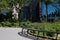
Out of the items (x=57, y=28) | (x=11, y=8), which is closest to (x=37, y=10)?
(x=11, y=8)

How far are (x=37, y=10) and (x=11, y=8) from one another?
7525 millimetres

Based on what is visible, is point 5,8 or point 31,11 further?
point 31,11

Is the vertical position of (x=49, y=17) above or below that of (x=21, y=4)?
below

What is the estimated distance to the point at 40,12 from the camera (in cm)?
4562

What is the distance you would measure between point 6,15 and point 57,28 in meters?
20.3

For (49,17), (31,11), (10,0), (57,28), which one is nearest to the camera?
(57,28)

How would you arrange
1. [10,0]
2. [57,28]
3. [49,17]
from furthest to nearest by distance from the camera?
[49,17], [10,0], [57,28]

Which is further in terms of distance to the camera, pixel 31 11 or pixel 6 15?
pixel 31 11

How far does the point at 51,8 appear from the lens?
4400 centimetres

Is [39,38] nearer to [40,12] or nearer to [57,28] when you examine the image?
[57,28]

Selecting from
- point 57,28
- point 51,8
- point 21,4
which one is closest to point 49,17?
point 51,8

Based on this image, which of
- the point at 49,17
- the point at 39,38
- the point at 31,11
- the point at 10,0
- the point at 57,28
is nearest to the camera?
the point at 39,38

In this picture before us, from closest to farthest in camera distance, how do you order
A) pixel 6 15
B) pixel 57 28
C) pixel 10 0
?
pixel 57 28, pixel 10 0, pixel 6 15

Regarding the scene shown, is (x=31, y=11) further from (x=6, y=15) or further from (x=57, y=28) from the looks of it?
(x=57, y=28)
